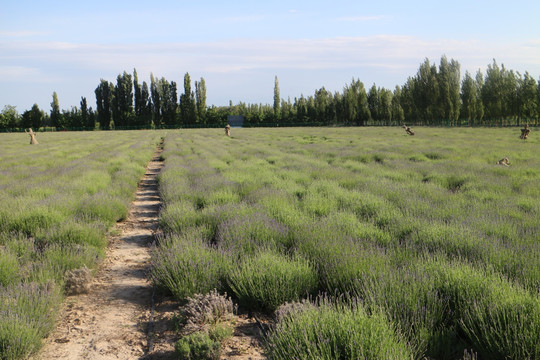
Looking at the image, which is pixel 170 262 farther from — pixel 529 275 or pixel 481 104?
pixel 481 104

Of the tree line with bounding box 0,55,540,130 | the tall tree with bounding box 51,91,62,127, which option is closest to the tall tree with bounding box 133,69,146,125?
the tree line with bounding box 0,55,540,130

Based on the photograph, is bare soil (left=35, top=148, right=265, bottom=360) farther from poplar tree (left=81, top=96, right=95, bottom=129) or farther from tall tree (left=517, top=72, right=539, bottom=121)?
poplar tree (left=81, top=96, right=95, bottom=129)

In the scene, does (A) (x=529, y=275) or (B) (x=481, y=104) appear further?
(B) (x=481, y=104)

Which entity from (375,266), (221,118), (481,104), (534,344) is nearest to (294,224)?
(375,266)

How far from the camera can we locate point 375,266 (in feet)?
13.3

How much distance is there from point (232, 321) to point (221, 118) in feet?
337

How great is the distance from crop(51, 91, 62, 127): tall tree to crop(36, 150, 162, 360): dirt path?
330 feet

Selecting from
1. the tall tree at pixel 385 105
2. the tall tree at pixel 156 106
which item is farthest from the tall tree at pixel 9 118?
the tall tree at pixel 385 105

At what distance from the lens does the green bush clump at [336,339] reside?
246 cm

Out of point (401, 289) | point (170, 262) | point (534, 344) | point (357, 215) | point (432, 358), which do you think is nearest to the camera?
point (534, 344)

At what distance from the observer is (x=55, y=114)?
93.8m

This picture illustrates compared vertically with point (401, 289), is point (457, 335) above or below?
below

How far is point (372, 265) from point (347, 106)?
85.6 meters

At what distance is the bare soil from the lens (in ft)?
10.9
